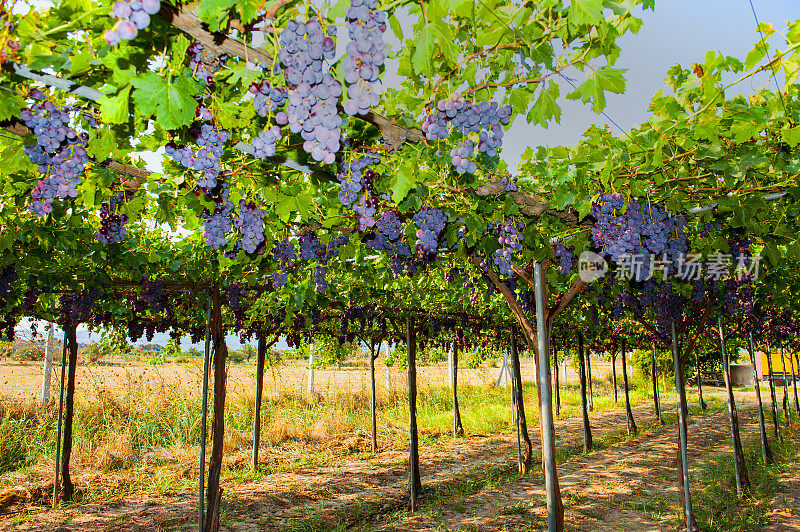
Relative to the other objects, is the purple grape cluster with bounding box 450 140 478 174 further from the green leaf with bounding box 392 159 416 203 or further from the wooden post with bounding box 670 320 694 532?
the wooden post with bounding box 670 320 694 532

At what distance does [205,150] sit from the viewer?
6.43ft

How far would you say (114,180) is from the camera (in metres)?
2.77

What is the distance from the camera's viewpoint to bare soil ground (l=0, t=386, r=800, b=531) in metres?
5.93

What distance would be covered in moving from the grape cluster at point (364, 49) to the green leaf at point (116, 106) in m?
0.72

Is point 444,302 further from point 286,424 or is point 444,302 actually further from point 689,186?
point 286,424

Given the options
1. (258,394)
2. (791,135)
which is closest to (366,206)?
(791,135)

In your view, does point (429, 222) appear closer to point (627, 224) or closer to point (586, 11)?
point (627, 224)

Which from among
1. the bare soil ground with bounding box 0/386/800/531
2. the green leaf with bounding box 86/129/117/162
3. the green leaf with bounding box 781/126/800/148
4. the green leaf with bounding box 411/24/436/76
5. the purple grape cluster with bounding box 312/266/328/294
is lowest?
the bare soil ground with bounding box 0/386/800/531

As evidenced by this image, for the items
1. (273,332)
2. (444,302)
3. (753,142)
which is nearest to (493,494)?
(444,302)

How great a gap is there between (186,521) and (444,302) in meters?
4.54

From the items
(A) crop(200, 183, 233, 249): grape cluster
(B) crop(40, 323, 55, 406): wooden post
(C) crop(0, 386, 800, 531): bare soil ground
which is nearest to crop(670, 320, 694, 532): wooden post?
(C) crop(0, 386, 800, 531): bare soil ground

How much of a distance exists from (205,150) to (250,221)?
90cm

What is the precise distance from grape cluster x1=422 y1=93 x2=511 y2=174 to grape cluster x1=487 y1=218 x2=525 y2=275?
4.96 feet

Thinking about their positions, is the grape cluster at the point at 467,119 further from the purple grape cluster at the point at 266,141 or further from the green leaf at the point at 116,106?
the green leaf at the point at 116,106
